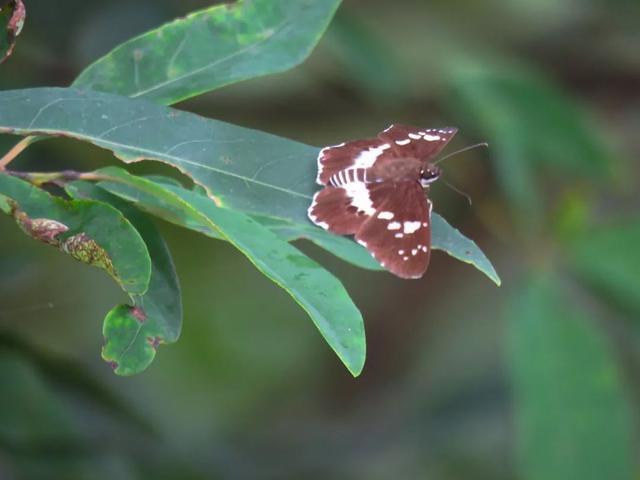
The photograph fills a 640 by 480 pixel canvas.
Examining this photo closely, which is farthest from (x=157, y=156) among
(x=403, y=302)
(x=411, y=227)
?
(x=403, y=302)

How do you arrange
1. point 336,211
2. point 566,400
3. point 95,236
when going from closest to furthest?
point 95,236, point 336,211, point 566,400

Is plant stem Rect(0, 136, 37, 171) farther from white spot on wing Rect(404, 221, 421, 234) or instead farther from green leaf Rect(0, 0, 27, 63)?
white spot on wing Rect(404, 221, 421, 234)

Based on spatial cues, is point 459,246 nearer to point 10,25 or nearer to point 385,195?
point 385,195

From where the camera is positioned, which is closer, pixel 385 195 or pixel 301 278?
pixel 301 278

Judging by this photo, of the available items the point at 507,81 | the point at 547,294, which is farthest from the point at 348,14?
the point at 547,294

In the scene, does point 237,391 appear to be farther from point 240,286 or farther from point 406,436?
point 406,436

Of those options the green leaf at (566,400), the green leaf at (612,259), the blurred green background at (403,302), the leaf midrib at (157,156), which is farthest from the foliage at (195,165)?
the green leaf at (612,259)
